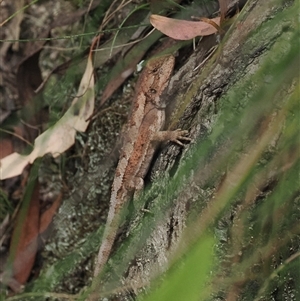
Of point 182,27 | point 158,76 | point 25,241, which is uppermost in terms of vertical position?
point 182,27

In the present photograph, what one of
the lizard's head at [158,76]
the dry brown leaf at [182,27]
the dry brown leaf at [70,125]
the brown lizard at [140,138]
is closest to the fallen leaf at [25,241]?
the dry brown leaf at [70,125]

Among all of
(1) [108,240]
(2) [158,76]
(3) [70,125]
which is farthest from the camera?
(3) [70,125]

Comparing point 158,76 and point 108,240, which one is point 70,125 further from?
point 108,240

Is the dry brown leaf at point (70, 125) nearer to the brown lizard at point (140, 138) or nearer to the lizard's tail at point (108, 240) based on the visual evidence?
the brown lizard at point (140, 138)

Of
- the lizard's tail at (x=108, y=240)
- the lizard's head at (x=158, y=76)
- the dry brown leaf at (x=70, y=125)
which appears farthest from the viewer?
the dry brown leaf at (x=70, y=125)

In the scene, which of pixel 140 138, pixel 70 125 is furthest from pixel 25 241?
pixel 140 138
